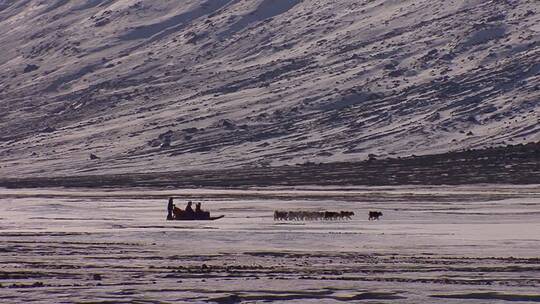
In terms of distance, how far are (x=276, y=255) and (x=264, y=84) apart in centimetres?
9637

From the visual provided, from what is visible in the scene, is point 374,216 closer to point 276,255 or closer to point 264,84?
point 276,255

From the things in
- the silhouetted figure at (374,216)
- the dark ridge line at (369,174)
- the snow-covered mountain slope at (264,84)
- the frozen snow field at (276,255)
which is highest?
the snow-covered mountain slope at (264,84)

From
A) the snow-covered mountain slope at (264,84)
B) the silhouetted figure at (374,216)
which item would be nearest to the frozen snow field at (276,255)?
the silhouetted figure at (374,216)

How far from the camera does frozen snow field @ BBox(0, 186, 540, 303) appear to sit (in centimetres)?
2514

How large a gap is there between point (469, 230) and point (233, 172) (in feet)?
183

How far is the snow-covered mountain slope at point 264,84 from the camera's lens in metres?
105

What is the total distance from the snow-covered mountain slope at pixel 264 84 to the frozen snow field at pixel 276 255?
47304 millimetres

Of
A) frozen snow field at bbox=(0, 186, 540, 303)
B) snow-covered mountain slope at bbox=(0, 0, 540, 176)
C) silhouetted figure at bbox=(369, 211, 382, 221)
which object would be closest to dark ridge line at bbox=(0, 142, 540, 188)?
snow-covered mountain slope at bbox=(0, 0, 540, 176)

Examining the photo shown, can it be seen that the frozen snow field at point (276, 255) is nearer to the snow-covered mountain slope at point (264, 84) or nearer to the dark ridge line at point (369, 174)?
the dark ridge line at point (369, 174)

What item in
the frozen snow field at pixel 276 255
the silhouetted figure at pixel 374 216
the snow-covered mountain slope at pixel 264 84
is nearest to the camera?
the frozen snow field at pixel 276 255

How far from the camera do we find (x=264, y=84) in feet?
422

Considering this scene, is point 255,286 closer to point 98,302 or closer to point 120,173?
point 98,302

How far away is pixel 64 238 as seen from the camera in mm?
38938

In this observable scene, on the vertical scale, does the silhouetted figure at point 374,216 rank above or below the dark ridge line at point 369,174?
below
